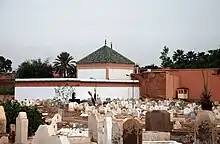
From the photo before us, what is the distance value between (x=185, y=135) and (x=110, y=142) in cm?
324

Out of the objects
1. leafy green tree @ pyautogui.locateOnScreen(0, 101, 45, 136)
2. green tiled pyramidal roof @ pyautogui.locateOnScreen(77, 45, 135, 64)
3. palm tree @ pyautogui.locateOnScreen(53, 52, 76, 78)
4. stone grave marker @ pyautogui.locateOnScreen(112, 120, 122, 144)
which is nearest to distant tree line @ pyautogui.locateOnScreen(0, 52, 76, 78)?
palm tree @ pyautogui.locateOnScreen(53, 52, 76, 78)

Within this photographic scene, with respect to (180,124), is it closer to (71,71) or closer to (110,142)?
(110,142)

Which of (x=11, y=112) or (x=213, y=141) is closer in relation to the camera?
(x=213, y=141)

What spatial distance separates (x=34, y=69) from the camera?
3869 cm

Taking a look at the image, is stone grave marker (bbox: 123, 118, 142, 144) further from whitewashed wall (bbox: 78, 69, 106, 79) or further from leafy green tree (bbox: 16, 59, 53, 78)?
leafy green tree (bbox: 16, 59, 53, 78)

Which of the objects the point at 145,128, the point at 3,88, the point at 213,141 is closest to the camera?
the point at 213,141

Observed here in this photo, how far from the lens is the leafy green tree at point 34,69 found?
3794cm

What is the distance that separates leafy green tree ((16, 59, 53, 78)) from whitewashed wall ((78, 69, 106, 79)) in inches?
284

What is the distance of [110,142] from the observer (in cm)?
720

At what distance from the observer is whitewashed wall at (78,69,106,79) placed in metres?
31.3

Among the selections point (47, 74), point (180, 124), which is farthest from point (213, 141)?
point (47, 74)

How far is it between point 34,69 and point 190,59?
14108mm

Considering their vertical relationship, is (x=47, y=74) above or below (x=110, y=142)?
above

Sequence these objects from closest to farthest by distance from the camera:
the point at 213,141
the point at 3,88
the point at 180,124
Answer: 1. the point at 213,141
2. the point at 180,124
3. the point at 3,88
